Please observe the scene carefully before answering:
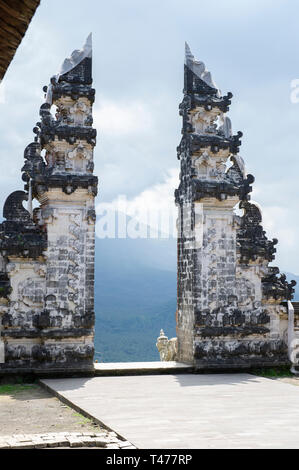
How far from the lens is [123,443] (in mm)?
6398

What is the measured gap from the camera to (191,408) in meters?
8.50

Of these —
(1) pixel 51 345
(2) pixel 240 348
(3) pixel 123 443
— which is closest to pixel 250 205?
(2) pixel 240 348

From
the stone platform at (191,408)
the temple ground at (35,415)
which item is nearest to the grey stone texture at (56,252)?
the stone platform at (191,408)

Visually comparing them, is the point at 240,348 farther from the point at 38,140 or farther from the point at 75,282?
the point at 38,140

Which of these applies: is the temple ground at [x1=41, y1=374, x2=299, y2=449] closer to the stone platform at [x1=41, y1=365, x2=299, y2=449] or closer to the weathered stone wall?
the stone platform at [x1=41, y1=365, x2=299, y2=449]

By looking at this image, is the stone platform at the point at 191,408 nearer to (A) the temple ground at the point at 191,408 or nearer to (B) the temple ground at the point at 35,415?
(A) the temple ground at the point at 191,408

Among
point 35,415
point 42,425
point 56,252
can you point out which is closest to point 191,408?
point 42,425

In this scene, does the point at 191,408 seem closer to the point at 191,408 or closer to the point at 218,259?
the point at 191,408

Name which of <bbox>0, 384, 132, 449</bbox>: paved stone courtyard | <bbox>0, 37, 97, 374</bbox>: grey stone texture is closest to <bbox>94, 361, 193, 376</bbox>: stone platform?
<bbox>0, 37, 97, 374</bbox>: grey stone texture

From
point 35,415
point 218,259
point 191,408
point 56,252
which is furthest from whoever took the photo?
point 218,259

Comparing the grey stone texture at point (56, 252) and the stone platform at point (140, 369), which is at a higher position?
the grey stone texture at point (56, 252)

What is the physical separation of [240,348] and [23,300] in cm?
486

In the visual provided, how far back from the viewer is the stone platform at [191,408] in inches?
257

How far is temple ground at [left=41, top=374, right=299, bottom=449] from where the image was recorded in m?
6.52
